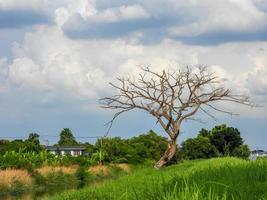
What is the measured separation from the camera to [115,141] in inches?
2082

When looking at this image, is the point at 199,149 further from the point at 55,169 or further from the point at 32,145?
the point at 55,169

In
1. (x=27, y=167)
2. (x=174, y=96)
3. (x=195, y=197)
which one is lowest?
(x=195, y=197)

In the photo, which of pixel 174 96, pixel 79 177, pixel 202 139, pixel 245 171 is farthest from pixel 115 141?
pixel 245 171

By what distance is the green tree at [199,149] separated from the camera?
51594 millimetres

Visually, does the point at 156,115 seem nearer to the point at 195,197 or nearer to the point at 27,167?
the point at 27,167

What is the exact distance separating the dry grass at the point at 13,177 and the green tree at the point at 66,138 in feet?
101

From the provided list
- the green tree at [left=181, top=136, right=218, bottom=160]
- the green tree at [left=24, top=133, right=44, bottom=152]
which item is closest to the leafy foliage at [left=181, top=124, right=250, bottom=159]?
the green tree at [left=181, top=136, right=218, bottom=160]

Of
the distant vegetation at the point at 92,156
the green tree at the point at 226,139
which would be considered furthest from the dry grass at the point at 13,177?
the green tree at the point at 226,139

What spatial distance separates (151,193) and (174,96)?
77.3 feet

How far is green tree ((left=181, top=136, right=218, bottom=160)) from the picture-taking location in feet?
169

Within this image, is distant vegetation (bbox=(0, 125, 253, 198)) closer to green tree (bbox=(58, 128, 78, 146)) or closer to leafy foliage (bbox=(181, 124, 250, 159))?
leafy foliage (bbox=(181, 124, 250, 159))

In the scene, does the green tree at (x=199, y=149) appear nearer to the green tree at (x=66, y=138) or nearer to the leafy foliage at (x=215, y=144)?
the leafy foliage at (x=215, y=144)

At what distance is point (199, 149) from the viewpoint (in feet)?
171

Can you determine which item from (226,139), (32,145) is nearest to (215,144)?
(226,139)
